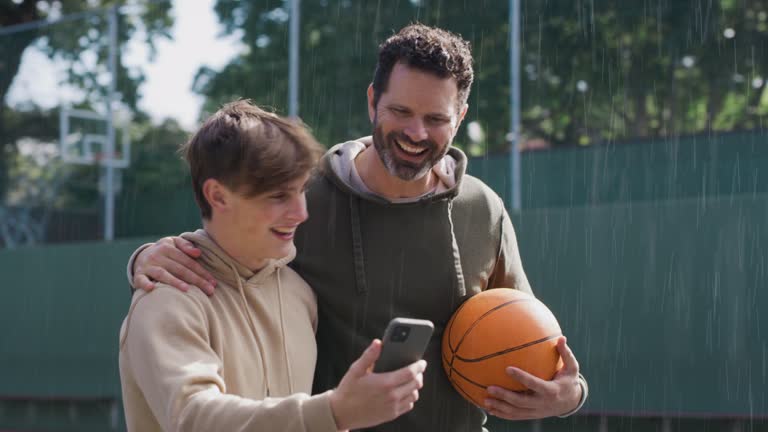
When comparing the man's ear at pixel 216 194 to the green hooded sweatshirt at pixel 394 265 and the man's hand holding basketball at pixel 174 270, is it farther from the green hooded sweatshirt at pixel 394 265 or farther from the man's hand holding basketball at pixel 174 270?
the green hooded sweatshirt at pixel 394 265

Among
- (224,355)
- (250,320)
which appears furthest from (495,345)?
(224,355)

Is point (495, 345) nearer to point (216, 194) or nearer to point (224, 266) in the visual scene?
point (224, 266)

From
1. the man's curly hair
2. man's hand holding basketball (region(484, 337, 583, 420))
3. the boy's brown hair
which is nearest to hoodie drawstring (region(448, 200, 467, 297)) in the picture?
man's hand holding basketball (region(484, 337, 583, 420))

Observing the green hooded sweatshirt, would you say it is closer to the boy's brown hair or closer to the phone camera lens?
the boy's brown hair

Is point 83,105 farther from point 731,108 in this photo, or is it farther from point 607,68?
point 731,108

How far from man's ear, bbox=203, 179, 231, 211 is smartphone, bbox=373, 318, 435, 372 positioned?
0.66m

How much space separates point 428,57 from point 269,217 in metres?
0.94

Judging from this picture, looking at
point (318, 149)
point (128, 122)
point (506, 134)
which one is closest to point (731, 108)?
point (506, 134)

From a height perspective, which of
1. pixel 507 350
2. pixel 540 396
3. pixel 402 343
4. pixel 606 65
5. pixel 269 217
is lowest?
pixel 540 396

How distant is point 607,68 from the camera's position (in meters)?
10.7

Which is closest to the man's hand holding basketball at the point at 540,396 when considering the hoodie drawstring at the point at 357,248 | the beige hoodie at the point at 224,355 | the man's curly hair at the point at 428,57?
the hoodie drawstring at the point at 357,248

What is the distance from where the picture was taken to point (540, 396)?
9.93 ft

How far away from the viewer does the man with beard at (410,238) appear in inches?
124

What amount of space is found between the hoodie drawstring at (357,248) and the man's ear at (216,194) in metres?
0.72
